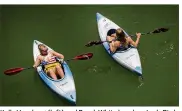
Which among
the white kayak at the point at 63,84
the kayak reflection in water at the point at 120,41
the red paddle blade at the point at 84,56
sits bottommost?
the white kayak at the point at 63,84

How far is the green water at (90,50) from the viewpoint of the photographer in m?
1.80

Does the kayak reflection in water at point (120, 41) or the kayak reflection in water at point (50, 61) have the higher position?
the kayak reflection in water at point (120, 41)

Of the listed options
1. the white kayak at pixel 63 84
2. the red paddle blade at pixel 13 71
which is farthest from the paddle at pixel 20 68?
the white kayak at pixel 63 84

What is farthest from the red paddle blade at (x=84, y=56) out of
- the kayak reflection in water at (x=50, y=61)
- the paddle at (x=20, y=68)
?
the kayak reflection in water at (x=50, y=61)

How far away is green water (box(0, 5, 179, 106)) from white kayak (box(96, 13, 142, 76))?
28 millimetres

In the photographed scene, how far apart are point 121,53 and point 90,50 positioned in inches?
7.5

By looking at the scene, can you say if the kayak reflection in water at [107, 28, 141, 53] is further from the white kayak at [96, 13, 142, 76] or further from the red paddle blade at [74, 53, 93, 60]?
the red paddle blade at [74, 53, 93, 60]

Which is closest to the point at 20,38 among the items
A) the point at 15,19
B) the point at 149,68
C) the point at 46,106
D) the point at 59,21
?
the point at 15,19

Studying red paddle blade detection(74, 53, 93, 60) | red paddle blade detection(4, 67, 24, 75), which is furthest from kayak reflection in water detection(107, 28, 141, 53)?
red paddle blade detection(4, 67, 24, 75)

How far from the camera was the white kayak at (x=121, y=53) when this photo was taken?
71.1 inches

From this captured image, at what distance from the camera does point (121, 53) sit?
1.82 metres

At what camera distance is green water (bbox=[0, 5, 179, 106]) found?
1803 mm

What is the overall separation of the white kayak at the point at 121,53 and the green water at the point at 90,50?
0.03 meters

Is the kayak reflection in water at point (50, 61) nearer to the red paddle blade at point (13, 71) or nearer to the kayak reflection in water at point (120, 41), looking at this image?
the red paddle blade at point (13, 71)
